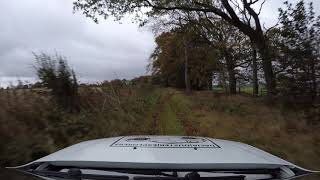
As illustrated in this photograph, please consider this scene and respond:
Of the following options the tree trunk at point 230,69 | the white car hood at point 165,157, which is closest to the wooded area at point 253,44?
the tree trunk at point 230,69

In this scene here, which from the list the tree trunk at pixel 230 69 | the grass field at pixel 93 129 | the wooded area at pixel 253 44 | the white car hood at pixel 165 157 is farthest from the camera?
the tree trunk at pixel 230 69

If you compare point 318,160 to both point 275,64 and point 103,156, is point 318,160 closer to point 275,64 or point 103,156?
point 103,156

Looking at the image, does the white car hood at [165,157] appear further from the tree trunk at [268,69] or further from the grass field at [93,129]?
the tree trunk at [268,69]

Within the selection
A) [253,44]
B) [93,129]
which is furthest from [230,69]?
[93,129]

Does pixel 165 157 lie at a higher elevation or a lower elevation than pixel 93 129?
higher

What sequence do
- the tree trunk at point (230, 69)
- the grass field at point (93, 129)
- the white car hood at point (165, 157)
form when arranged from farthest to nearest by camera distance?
the tree trunk at point (230, 69), the grass field at point (93, 129), the white car hood at point (165, 157)

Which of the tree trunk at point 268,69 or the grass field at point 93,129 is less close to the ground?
the tree trunk at point 268,69

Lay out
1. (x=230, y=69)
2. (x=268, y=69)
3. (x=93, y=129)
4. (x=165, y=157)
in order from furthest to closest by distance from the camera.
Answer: (x=230, y=69)
(x=268, y=69)
(x=93, y=129)
(x=165, y=157)

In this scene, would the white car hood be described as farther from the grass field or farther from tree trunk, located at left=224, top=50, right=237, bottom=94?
tree trunk, located at left=224, top=50, right=237, bottom=94

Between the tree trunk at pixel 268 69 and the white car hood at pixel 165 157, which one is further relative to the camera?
the tree trunk at pixel 268 69

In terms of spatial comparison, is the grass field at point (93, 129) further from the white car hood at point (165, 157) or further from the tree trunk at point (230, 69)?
the tree trunk at point (230, 69)

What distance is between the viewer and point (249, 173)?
3.64 meters

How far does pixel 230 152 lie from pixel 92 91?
14.3m

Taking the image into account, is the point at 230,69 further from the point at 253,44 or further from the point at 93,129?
the point at 93,129
